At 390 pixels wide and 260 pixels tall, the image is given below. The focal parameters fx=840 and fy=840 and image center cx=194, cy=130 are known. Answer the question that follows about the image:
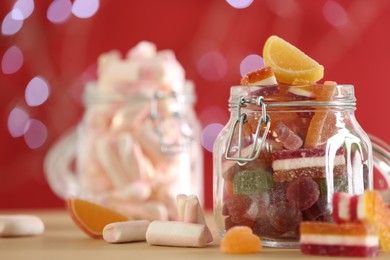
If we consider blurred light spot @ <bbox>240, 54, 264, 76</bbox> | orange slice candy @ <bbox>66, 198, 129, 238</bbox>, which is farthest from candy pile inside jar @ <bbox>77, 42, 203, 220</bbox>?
blurred light spot @ <bbox>240, 54, 264, 76</bbox>

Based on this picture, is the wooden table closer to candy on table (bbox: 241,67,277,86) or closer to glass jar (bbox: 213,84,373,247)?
glass jar (bbox: 213,84,373,247)

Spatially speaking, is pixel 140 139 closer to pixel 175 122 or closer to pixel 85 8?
pixel 175 122

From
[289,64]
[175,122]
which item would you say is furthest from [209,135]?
[289,64]

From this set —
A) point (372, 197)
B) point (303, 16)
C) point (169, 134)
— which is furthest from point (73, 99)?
point (372, 197)

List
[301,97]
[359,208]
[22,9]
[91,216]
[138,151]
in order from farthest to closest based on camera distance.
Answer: [22,9], [138,151], [91,216], [301,97], [359,208]

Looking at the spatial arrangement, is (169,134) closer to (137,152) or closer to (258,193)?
(137,152)

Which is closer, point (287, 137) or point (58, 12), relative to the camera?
point (287, 137)
